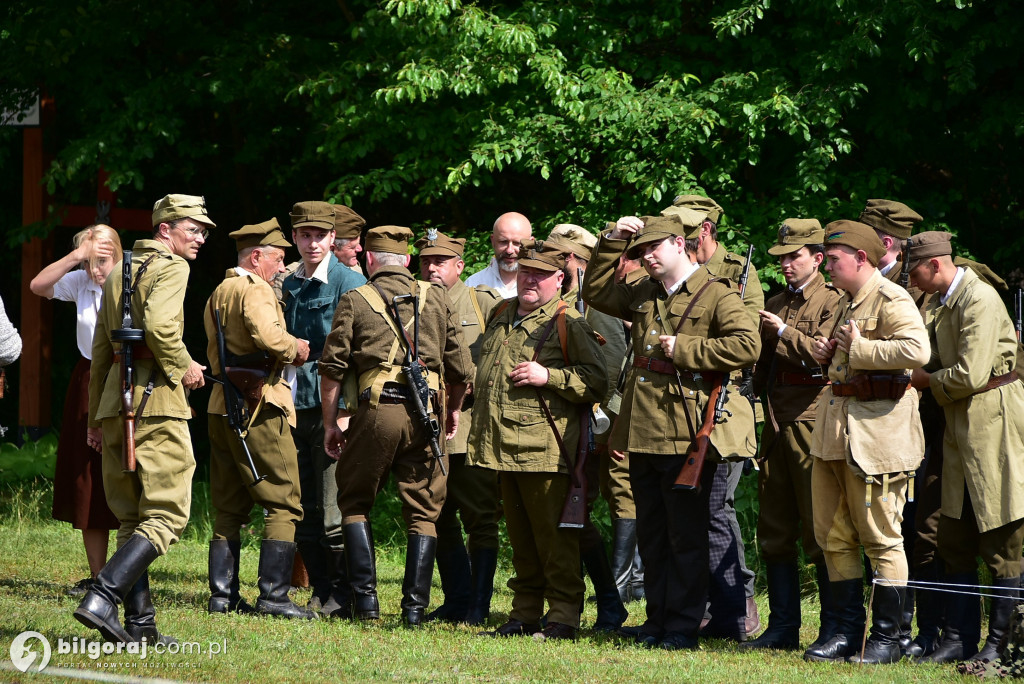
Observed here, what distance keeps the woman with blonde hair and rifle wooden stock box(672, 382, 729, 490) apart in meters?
3.40

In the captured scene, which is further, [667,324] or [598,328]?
[598,328]

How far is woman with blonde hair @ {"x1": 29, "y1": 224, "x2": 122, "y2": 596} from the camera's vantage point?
7129mm

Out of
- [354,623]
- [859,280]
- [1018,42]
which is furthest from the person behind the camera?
[1018,42]

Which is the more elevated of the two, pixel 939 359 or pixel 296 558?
pixel 939 359

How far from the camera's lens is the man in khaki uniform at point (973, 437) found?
592 cm

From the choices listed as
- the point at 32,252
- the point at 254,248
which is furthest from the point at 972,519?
the point at 32,252

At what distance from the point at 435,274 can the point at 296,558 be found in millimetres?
2296

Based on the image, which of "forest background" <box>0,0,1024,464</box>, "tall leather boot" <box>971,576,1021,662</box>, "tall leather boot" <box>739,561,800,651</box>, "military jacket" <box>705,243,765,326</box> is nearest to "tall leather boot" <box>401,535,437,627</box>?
"tall leather boot" <box>739,561,800,651</box>

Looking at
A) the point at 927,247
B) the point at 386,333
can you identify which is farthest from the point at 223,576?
the point at 927,247

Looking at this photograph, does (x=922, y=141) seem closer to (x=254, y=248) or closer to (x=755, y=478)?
(x=755, y=478)

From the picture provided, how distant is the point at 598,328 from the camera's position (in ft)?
22.8

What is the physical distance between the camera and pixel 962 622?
6.15 meters

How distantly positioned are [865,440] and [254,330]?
3.32 m

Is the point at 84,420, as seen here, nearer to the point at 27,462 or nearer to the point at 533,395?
the point at 533,395
